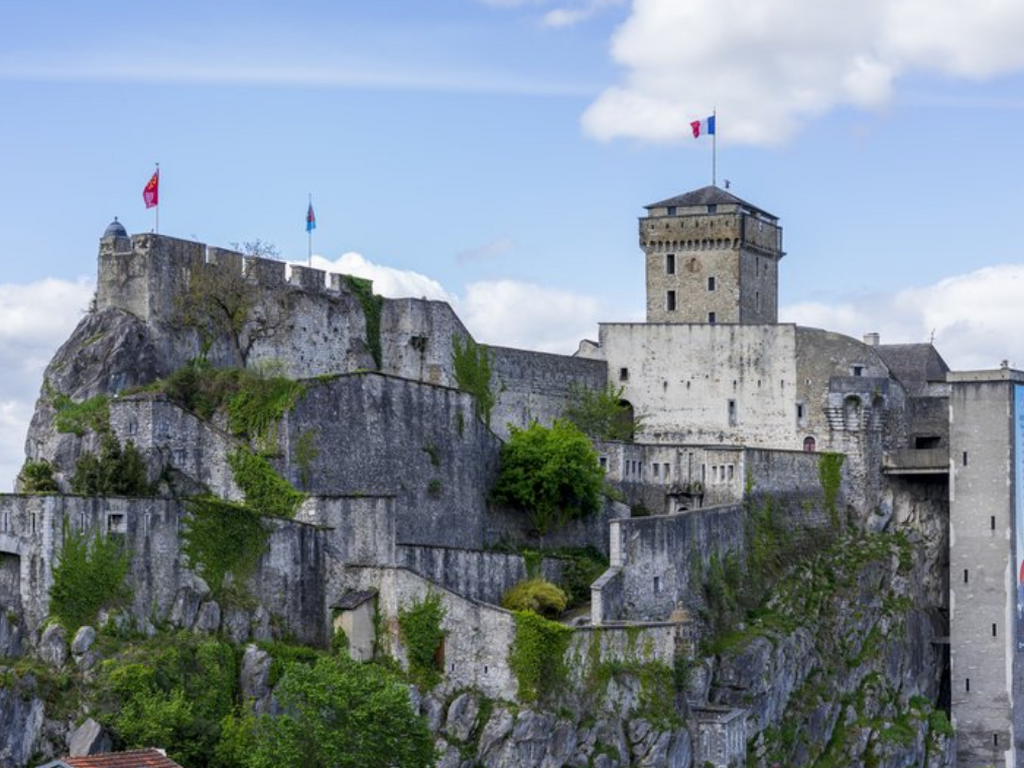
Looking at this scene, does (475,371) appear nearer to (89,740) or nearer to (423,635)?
(423,635)

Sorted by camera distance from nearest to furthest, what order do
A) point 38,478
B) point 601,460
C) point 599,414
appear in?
1. point 38,478
2. point 601,460
3. point 599,414

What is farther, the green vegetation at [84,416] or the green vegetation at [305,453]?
the green vegetation at [305,453]

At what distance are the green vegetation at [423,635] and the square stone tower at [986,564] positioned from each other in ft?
79.3

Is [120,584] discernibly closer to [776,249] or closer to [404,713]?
[404,713]

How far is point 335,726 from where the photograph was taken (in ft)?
171

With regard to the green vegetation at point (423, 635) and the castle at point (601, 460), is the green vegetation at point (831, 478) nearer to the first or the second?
the castle at point (601, 460)

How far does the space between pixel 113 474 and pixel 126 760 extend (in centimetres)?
1349

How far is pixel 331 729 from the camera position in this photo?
170 feet

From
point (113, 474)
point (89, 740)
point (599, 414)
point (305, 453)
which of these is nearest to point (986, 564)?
point (599, 414)

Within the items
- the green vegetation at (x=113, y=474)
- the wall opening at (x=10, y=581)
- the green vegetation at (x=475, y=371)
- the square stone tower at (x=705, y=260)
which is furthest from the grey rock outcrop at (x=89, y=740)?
the square stone tower at (x=705, y=260)

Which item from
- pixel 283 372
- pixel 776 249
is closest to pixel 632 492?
pixel 283 372

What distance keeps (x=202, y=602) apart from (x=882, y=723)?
82.4ft

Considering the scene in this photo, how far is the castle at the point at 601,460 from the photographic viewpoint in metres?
58.2

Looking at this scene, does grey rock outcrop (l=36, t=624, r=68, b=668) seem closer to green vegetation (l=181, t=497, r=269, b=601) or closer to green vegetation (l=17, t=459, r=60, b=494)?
green vegetation (l=181, t=497, r=269, b=601)
